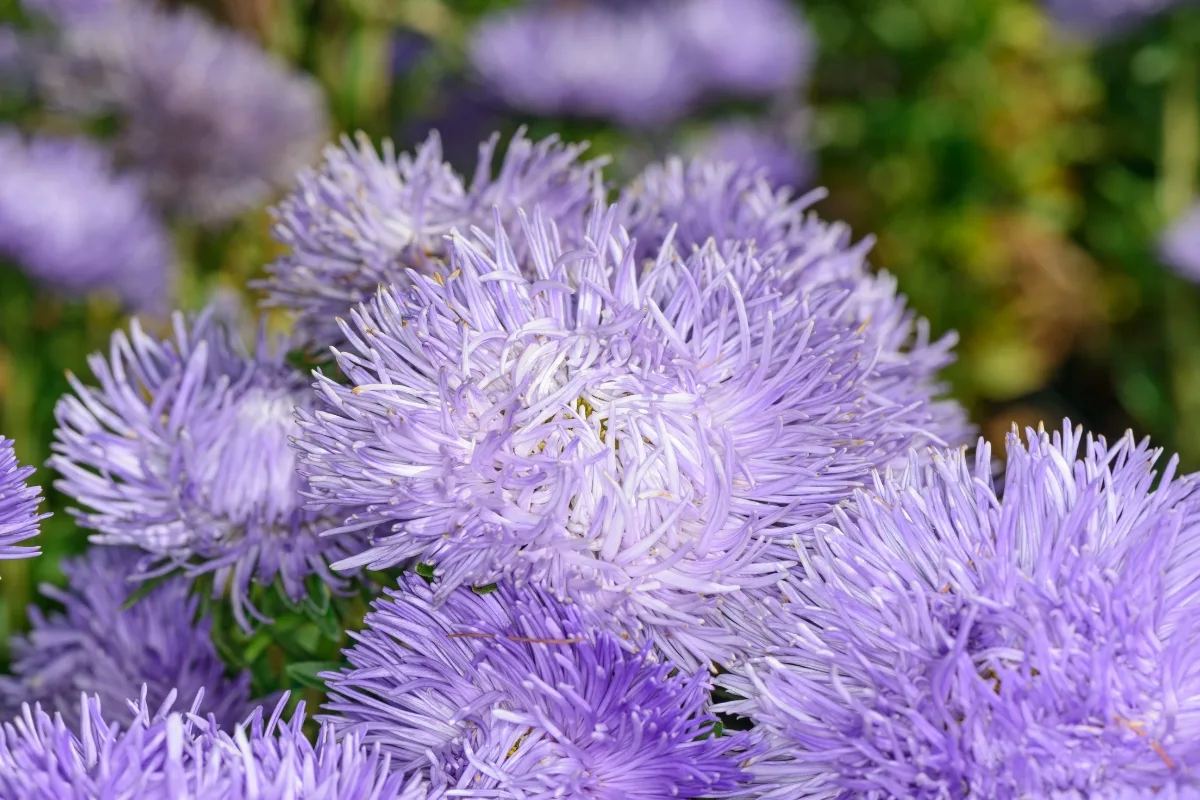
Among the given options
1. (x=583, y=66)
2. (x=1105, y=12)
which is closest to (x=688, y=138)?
(x=583, y=66)

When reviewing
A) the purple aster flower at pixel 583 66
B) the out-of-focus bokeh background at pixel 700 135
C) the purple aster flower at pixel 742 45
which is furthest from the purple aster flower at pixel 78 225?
the purple aster flower at pixel 742 45

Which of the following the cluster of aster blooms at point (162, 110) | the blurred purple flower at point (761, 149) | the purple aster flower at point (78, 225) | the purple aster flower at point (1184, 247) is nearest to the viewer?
the purple aster flower at point (78, 225)

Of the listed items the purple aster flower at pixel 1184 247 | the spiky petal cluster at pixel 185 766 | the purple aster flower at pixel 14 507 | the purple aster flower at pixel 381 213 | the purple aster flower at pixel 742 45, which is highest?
the purple aster flower at pixel 742 45

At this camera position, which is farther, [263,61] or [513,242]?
[263,61]

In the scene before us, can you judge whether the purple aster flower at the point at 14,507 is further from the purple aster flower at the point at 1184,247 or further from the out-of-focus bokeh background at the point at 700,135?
the purple aster flower at the point at 1184,247

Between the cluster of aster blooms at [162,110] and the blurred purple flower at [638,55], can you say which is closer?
the cluster of aster blooms at [162,110]

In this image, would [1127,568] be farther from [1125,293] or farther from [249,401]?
[1125,293]

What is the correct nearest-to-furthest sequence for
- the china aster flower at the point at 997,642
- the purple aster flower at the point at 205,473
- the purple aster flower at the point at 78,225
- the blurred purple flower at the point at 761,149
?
the china aster flower at the point at 997,642
the purple aster flower at the point at 205,473
the purple aster flower at the point at 78,225
the blurred purple flower at the point at 761,149

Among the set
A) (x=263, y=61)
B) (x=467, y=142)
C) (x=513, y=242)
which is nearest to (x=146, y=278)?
(x=263, y=61)
